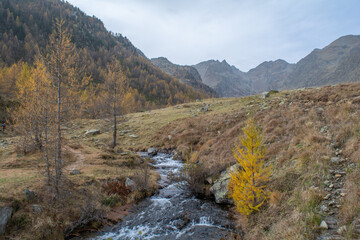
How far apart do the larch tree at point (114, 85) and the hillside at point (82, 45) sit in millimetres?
82411

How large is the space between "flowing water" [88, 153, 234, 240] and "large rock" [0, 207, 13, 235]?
363 cm

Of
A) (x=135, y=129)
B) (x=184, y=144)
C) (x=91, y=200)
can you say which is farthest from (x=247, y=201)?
(x=135, y=129)

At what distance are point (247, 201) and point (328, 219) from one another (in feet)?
9.48

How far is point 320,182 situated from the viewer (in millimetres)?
7832

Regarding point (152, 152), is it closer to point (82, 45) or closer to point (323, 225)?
point (323, 225)

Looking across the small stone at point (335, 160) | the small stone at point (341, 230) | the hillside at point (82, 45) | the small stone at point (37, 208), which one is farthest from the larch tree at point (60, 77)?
the hillside at point (82, 45)

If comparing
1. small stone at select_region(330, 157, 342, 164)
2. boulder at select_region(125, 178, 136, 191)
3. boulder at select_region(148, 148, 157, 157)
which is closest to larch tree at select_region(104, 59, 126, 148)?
boulder at select_region(148, 148, 157, 157)

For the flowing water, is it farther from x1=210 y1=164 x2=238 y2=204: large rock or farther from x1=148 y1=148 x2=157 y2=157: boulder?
x1=148 y1=148 x2=157 y2=157: boulder

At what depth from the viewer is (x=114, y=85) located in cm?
2452

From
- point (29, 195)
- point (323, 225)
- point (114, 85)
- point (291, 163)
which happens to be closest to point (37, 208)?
point (29, 195)

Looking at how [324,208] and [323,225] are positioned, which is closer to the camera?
[323,225]

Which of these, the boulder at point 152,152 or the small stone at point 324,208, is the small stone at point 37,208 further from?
the boulder at point 152,152

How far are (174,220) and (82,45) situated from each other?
188368 millimetres

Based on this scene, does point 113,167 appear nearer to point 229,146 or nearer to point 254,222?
point 229,146
